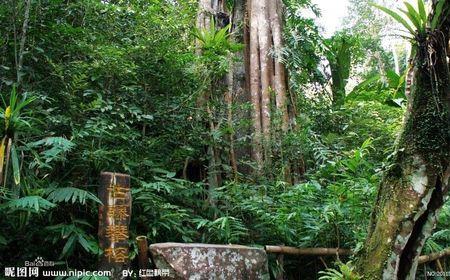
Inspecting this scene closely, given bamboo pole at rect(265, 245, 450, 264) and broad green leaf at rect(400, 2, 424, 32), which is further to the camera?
bamboo pole at rect(265, 245, 450, 264)

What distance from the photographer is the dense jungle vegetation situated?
3.50 m

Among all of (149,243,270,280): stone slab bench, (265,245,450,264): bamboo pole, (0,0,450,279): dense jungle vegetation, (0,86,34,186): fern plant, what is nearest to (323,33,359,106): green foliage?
(0,0,450,279): dense jungle vegetation

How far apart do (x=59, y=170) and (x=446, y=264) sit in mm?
4406

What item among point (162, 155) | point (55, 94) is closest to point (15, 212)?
point (55, 94)

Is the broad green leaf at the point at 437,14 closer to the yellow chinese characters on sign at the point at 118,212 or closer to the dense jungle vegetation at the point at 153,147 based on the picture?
the dense jungle vegetation at the point at 153,147

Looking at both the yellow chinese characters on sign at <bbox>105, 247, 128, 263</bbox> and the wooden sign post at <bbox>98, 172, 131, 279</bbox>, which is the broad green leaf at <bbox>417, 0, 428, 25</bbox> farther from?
the yellow chinese characters on sign at <bbox>105, 247, 128, 263</bbox>

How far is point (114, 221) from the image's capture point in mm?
3387

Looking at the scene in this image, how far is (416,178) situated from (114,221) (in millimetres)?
2451

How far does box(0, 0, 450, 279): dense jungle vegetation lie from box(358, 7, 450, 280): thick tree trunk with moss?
9cm

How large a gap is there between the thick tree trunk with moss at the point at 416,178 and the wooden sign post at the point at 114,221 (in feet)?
6.39

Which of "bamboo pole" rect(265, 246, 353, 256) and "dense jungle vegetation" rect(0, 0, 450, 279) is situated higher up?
"dense jungle vegetation" rect(0, 0, 450, 279)

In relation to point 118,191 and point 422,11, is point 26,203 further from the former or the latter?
point 422,11

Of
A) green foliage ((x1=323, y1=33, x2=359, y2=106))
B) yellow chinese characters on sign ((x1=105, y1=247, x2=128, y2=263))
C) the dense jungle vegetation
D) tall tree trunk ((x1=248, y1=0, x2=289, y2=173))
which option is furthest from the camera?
green foliage ((x1=323, y1=33, x2=359, y2=106))

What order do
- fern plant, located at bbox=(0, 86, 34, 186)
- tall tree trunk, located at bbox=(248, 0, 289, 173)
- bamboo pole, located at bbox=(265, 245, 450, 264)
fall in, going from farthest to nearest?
tall tree trunk, located at bbox=(248, 0, 289, 173)
bamboo pole, located at bbox=(265, 245, 450, 264)
fern plant, located at bbox=(0, 86, 34, 186)
